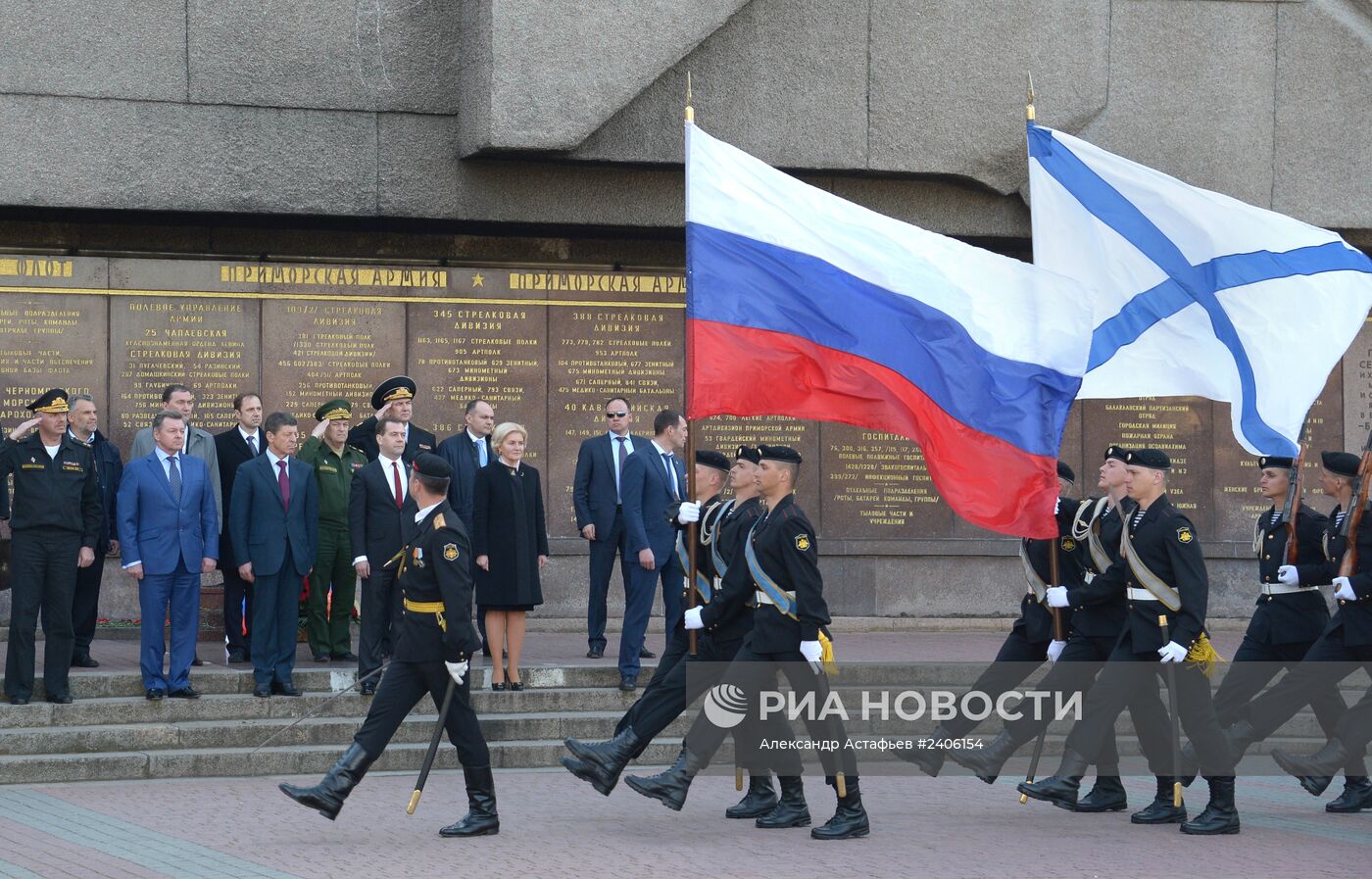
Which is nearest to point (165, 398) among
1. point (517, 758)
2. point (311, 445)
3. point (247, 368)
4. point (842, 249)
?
point (311, 445)

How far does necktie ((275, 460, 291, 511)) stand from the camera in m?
11.5

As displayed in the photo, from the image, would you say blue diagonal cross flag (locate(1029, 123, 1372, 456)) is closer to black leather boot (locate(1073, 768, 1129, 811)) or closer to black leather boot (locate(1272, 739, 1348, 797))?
black leather boot (locate(1272, 739, 1348, 797))

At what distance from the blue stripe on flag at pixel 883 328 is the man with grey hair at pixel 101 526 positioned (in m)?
4.64

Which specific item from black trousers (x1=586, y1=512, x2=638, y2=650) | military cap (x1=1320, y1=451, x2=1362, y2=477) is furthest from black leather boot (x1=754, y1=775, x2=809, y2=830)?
military cap (x1=1320, y1=451, x2=1362, y2=477)

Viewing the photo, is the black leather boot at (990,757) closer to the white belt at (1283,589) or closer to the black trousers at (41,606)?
the white belt at (1283,589)

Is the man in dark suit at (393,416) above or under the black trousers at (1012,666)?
above

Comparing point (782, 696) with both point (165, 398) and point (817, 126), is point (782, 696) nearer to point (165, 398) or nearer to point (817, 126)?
point (165, 398)

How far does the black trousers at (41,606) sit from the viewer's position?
10.6 meters

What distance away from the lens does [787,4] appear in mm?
14719

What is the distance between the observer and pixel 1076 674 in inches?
388

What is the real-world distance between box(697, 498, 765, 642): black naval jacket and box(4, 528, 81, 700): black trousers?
13.6 feet

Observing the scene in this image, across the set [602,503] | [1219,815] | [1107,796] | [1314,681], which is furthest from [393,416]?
[1314,681]

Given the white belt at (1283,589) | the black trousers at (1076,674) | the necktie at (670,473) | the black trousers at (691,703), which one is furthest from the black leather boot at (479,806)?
the white belt at (1283,589)

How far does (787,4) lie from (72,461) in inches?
278
